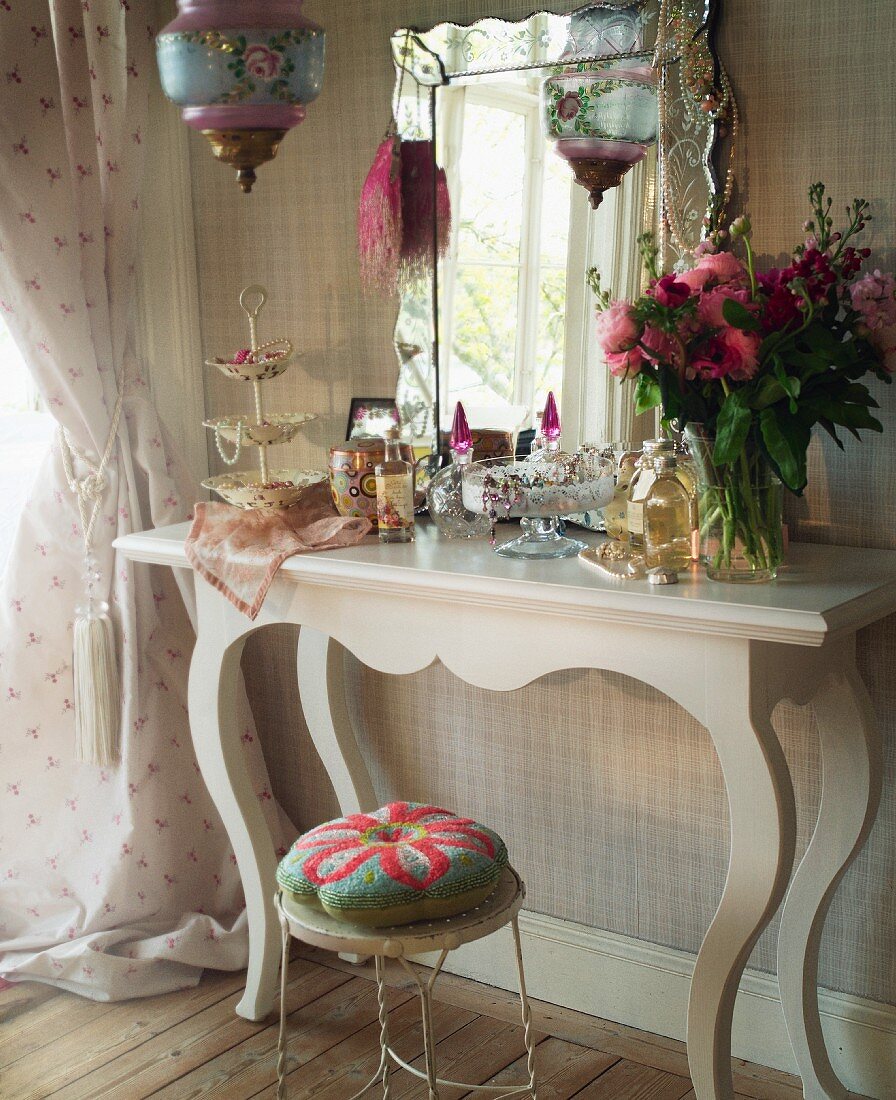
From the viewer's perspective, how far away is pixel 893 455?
1.82 m

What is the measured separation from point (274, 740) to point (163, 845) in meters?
0.33

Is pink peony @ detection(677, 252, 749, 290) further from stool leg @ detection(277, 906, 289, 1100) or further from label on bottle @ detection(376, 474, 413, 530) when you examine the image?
stool leg @ detection(277, 906, 289, 1100)

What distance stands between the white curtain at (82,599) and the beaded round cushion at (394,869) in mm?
843

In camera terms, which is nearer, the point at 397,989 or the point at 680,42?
the point at 680,42

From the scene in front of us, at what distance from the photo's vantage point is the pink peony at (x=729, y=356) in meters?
1.61

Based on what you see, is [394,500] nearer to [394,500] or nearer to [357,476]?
[394,500]

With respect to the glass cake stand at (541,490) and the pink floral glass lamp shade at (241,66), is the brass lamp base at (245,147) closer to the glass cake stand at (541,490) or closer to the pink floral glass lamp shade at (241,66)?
the pink floral glass lamp shade at (241,66)

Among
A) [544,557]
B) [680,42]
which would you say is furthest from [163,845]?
[680,42]

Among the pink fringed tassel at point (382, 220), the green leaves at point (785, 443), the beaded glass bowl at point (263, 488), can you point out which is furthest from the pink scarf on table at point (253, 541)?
the green leaves at point (785, 443)

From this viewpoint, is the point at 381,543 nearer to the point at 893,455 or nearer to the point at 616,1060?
the point at 893,455

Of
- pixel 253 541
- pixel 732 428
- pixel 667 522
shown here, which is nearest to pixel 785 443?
pixel 732 428

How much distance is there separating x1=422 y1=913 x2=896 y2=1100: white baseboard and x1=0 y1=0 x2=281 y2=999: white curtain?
57 cm

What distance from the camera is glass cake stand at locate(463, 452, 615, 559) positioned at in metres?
1.79

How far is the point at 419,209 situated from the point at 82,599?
100 centimetres
